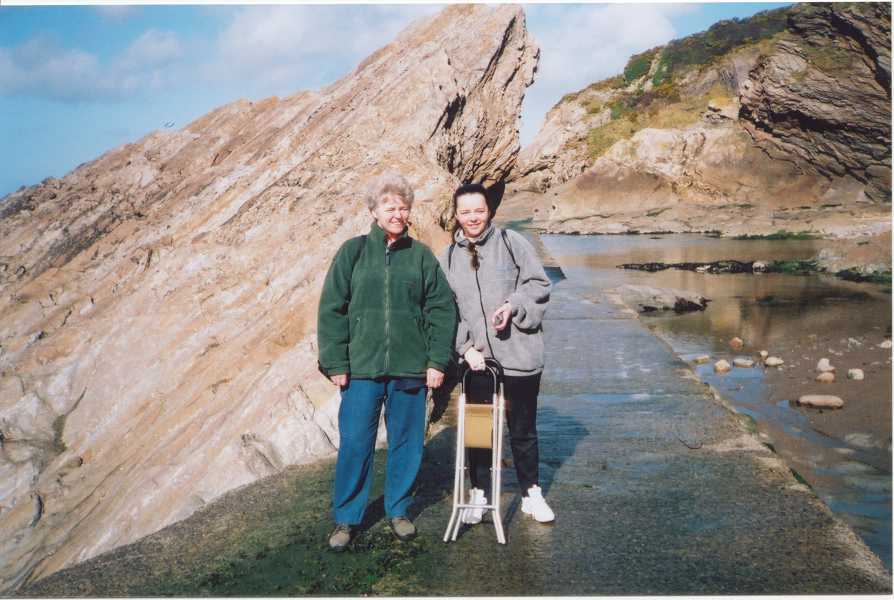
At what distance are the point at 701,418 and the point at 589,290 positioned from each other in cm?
1001

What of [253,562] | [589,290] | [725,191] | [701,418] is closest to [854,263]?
[589,290]

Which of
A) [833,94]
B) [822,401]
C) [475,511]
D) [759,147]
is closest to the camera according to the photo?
[475,511]

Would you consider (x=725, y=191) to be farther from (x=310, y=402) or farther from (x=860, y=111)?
(x=310, y=402)

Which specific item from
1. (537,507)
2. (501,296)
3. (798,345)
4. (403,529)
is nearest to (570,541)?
(537,507)

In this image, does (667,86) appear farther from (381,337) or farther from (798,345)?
(381,337)

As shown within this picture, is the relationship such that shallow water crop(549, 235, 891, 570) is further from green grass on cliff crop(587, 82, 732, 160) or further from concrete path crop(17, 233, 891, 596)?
green grass on cliff crop(587, 82, 732, 160)

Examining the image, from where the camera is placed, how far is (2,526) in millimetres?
6406

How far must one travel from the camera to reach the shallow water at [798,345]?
6469 millimetres

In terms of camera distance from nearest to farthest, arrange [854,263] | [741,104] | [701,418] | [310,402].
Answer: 1. [310,402]
2. [701,418]
3. [854,263]
4. [741,104]

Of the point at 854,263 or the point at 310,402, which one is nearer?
the point at 310,402

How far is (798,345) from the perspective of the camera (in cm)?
1237

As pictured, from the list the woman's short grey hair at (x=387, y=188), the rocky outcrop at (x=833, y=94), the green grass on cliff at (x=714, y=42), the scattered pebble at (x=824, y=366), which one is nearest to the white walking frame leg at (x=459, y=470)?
the woman's short grey hair at (x=387, y=188)

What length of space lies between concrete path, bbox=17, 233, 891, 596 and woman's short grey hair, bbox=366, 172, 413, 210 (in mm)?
1817

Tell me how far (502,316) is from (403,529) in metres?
1.27
